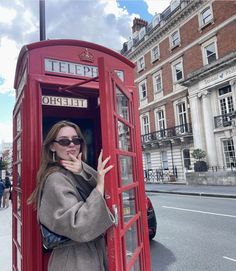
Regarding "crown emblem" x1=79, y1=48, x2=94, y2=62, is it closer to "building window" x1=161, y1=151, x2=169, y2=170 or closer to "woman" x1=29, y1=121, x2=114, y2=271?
"woman" x1=29, y1=121, x2=114, y2=271

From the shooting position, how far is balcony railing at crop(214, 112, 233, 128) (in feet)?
63.8

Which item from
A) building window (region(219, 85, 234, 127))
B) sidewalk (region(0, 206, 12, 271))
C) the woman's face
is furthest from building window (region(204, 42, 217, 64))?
the woman's face

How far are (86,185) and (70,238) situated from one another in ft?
1.19

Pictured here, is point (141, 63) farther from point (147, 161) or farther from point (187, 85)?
point (147, 161)

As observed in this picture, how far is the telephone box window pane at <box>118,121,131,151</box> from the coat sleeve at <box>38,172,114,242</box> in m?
0.61

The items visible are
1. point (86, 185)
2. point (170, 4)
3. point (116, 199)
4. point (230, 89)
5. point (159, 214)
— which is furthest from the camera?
point (170, 4)

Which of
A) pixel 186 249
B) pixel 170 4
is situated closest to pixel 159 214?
pixel 186 249

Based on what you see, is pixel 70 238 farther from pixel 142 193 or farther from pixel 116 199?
pixel 142 193

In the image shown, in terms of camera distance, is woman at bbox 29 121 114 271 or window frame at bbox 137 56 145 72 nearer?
woman at bbox 29 121 114 271

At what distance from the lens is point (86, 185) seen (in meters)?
1.74

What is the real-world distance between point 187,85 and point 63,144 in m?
22.3

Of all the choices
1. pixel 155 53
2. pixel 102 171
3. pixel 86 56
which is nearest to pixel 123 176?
pixel 102 171

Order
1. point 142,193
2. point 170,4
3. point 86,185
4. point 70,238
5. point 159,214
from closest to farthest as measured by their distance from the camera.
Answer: point 70,238
point 86,185
point 142,193
point 159,214
point 170,4

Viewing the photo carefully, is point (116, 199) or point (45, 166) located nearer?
point (116, 199)
